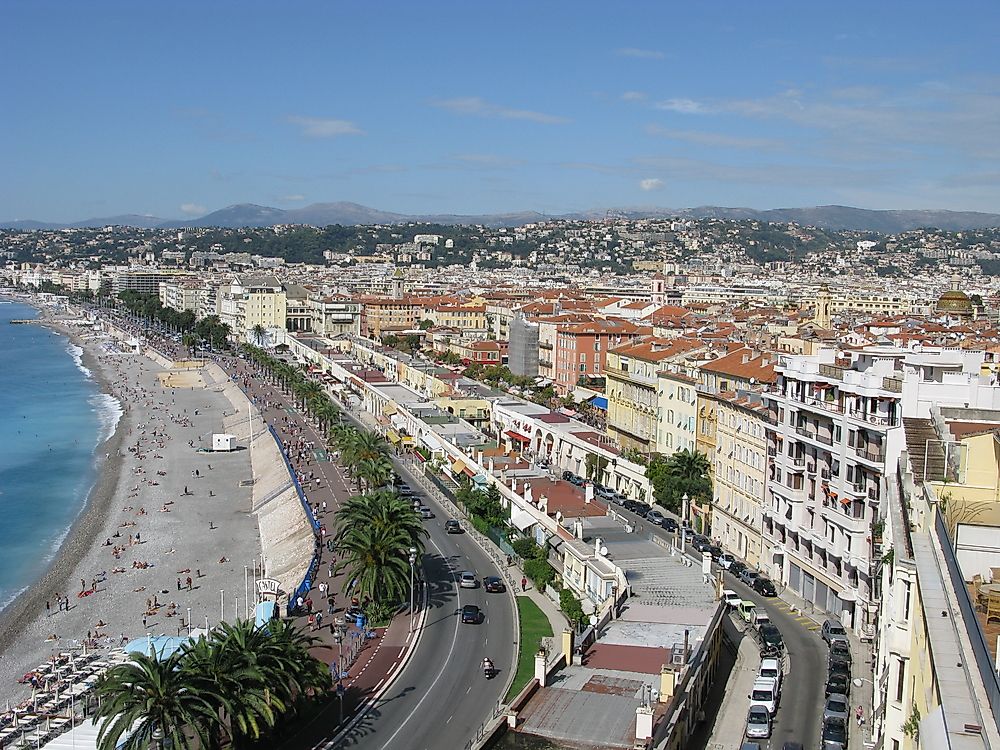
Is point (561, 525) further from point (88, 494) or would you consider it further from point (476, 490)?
point (88, 494)

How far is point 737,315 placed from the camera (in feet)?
303

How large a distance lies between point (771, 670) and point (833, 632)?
14.0ft

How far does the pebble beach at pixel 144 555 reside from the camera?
35.8 metres

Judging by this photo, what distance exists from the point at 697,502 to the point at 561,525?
27.7ft

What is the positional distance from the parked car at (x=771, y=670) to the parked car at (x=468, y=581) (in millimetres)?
10430

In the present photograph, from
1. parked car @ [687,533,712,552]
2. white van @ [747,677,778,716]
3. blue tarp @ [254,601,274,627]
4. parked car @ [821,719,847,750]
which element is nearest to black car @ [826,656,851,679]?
white van @ [747,677,778,716]

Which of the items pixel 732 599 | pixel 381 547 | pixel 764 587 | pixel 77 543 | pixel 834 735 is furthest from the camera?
pixel 77 543

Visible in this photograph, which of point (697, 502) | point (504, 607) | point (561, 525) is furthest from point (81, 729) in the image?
point (697, 502)

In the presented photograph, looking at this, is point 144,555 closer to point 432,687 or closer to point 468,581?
point 468,581

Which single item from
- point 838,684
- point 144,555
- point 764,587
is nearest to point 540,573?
point 764,587

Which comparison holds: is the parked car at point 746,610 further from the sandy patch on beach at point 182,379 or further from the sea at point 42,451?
the sandy patch on beach at point 182,379

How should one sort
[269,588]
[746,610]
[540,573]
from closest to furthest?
[746,610]
[540,573]
[269,588]

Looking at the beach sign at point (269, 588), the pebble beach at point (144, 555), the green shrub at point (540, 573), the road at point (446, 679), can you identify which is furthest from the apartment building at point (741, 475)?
the pebble beach at point (144, 555)

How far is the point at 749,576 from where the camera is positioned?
3388cm
